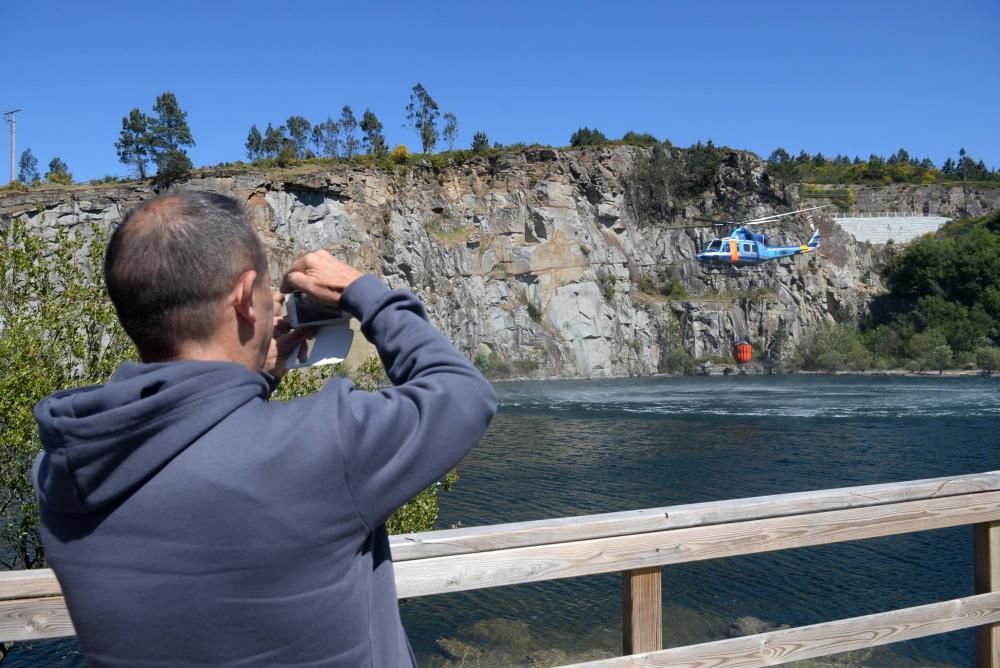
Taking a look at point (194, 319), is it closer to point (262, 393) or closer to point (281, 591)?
point (262, 393)

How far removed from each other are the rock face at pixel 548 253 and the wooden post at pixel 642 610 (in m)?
43.6

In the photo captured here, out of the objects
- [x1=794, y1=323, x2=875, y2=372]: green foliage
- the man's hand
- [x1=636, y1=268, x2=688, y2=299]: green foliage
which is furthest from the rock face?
the man's hand

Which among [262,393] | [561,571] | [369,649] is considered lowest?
[561,571]

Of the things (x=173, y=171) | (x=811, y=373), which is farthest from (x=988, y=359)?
(x=173, y=171)

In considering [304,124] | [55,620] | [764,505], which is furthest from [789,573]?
[304,124]

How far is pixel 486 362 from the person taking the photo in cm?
5197

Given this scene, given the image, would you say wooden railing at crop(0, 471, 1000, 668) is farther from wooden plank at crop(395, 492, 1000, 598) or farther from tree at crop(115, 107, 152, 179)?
tree at crop(115, 107, 152, 179)

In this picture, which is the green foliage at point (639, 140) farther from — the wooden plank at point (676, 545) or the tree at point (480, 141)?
the wooden plank at point (676, 545)

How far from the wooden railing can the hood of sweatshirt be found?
120 cm

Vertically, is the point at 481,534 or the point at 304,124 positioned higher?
the point at 304,124

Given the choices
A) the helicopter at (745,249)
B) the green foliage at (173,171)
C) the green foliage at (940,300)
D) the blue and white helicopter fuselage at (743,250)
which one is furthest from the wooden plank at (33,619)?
the green foliage at (940,300)

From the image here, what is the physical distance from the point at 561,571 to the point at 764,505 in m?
0.82

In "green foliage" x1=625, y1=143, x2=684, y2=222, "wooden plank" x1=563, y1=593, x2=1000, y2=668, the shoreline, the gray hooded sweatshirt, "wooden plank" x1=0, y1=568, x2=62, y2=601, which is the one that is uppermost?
"green foliage" x1=625, y1=143, x2=684, y2=222

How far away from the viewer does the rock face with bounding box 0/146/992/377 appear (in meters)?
47.2
